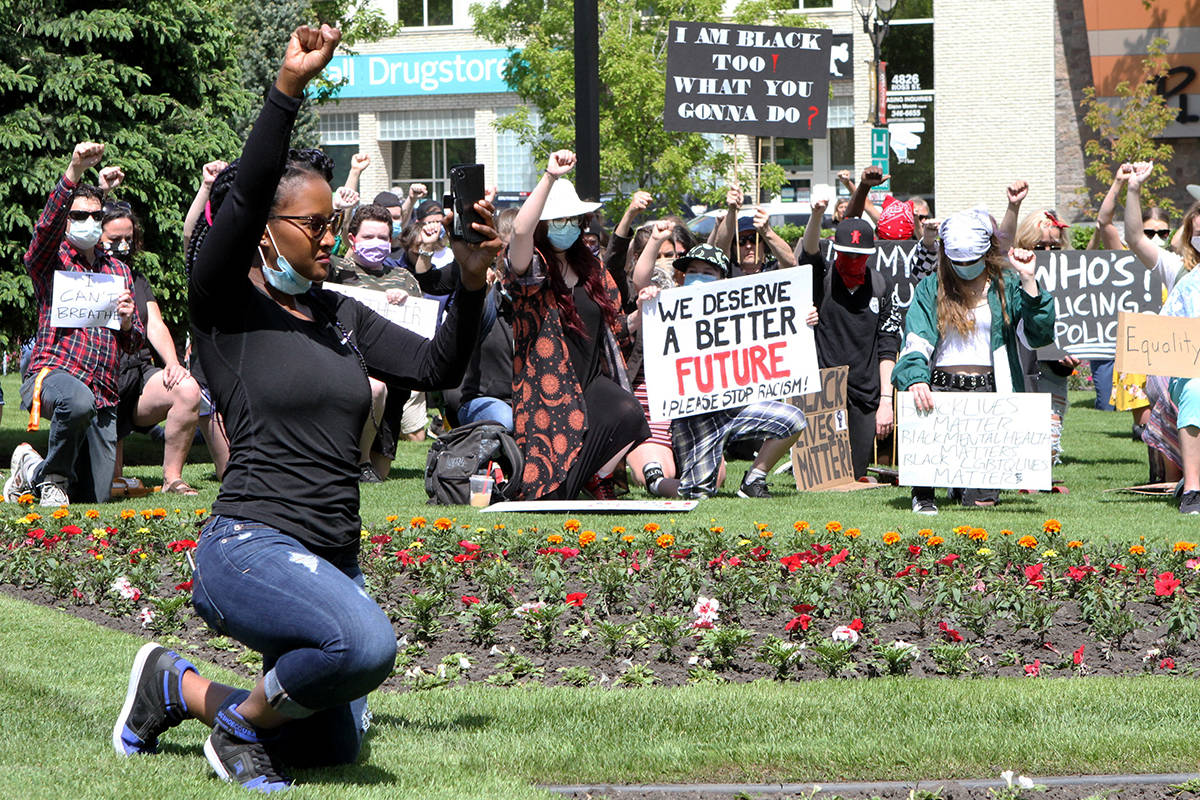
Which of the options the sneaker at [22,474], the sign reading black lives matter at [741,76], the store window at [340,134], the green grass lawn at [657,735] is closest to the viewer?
the green grass lawn at [657,735]

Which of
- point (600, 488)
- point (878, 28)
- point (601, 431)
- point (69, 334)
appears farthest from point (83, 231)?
point (878, 28)

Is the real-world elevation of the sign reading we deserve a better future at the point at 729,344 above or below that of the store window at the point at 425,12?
below

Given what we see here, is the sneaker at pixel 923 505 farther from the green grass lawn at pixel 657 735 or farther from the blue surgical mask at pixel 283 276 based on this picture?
the blue surgical mask at pixel 283 276

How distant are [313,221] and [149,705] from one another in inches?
57.9

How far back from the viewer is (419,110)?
46875 mm

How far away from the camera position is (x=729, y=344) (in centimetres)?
1042

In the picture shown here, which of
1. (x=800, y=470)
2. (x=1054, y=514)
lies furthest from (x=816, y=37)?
(x=1054, y=514)

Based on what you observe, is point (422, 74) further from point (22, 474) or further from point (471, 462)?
point (471, 462)

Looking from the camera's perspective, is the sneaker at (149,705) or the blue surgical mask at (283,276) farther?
the sneaker at (149,705)

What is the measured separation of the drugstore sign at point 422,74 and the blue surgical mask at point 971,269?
3718 centimetres

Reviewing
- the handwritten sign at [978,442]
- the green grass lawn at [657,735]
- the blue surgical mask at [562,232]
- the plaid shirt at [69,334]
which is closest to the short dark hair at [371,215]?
the plaid shirt at [69,334]

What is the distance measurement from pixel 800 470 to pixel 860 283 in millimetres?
1570

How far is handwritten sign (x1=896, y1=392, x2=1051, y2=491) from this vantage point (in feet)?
30.6

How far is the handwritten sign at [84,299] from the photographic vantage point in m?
9.42
